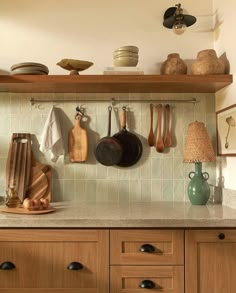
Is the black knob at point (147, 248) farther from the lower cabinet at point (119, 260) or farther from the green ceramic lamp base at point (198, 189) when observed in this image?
the green ceramic lamp base at point (198, 189)

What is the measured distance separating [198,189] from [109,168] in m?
0.57

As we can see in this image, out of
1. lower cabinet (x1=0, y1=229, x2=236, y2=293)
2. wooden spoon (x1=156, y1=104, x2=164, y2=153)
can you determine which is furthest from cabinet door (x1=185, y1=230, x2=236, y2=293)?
wooden spoon (x1=156, y1=104, x2=164, y2=153)

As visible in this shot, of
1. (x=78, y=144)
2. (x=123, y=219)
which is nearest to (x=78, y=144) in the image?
(x=78, y=144)

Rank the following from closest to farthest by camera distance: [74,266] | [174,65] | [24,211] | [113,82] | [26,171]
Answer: [74,266]
[24,211]
[113,82]
[174,65]
[26,171]

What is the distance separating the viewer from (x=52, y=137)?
6.51 feet

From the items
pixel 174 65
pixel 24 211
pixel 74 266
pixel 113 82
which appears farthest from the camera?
pixel 174 65

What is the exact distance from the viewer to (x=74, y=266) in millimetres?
1447

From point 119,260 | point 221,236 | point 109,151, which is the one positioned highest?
point 109,151

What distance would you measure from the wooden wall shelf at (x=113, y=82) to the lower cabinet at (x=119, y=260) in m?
0.82

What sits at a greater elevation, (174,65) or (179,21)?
(179,21)

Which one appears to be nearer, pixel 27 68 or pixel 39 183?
pixel 27 68

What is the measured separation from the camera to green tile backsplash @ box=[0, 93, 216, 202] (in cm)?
204

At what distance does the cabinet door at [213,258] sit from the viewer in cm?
146

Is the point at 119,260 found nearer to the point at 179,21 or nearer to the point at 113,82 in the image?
the point at 113,82
